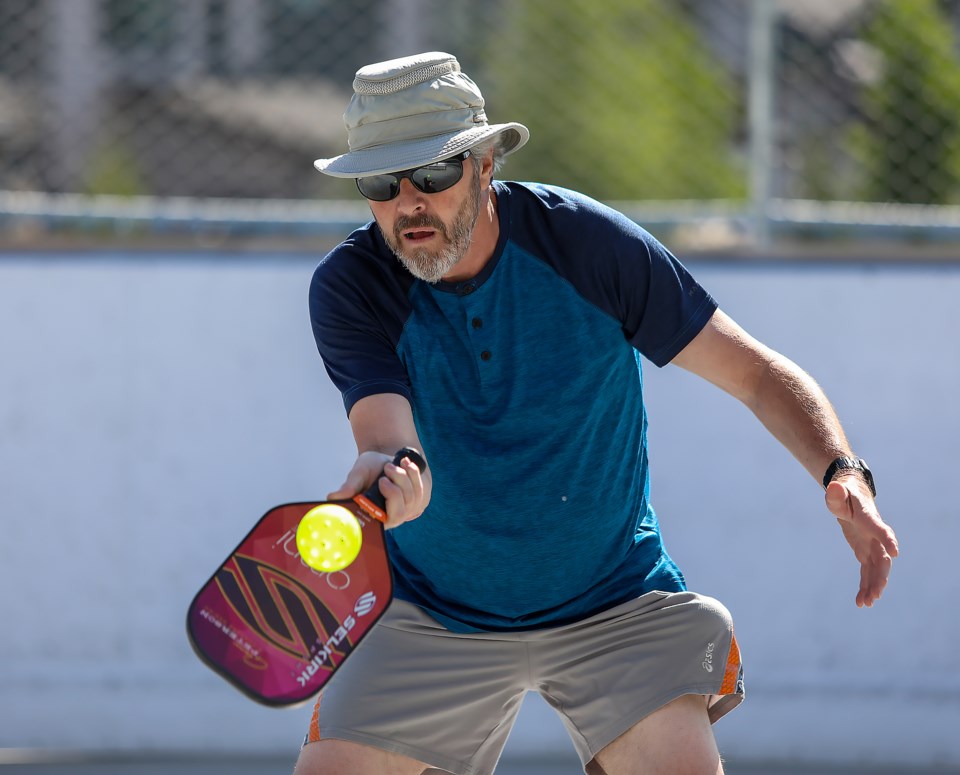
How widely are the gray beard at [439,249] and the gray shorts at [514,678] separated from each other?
2.30ft

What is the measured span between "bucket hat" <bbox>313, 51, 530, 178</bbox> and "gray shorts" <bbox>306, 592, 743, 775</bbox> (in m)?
0.91

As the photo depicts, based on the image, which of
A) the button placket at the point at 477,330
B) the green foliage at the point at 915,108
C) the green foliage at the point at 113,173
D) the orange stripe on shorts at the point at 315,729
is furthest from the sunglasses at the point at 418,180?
the green foliage at the point at 113,173

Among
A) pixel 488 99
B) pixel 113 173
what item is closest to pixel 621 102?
pixel 488 99

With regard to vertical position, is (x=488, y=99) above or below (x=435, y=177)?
below

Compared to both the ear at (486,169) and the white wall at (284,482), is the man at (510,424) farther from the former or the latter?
the white wall at (284,482)

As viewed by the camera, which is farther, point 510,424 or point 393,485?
point 510,424

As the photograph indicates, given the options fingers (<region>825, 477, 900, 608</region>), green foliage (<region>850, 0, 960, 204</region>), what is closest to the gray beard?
fingers (<region>825, 477, 900, 608</region>)

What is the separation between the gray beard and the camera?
7.97 ft

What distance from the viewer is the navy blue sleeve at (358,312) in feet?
8.14

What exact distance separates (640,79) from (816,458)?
164 inches

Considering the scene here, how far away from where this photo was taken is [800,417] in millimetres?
2428

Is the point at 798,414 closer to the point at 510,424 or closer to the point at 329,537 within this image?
the point at 510,424

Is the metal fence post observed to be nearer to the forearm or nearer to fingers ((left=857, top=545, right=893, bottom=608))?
the forearm

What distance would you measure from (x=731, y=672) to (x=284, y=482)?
204 cm
